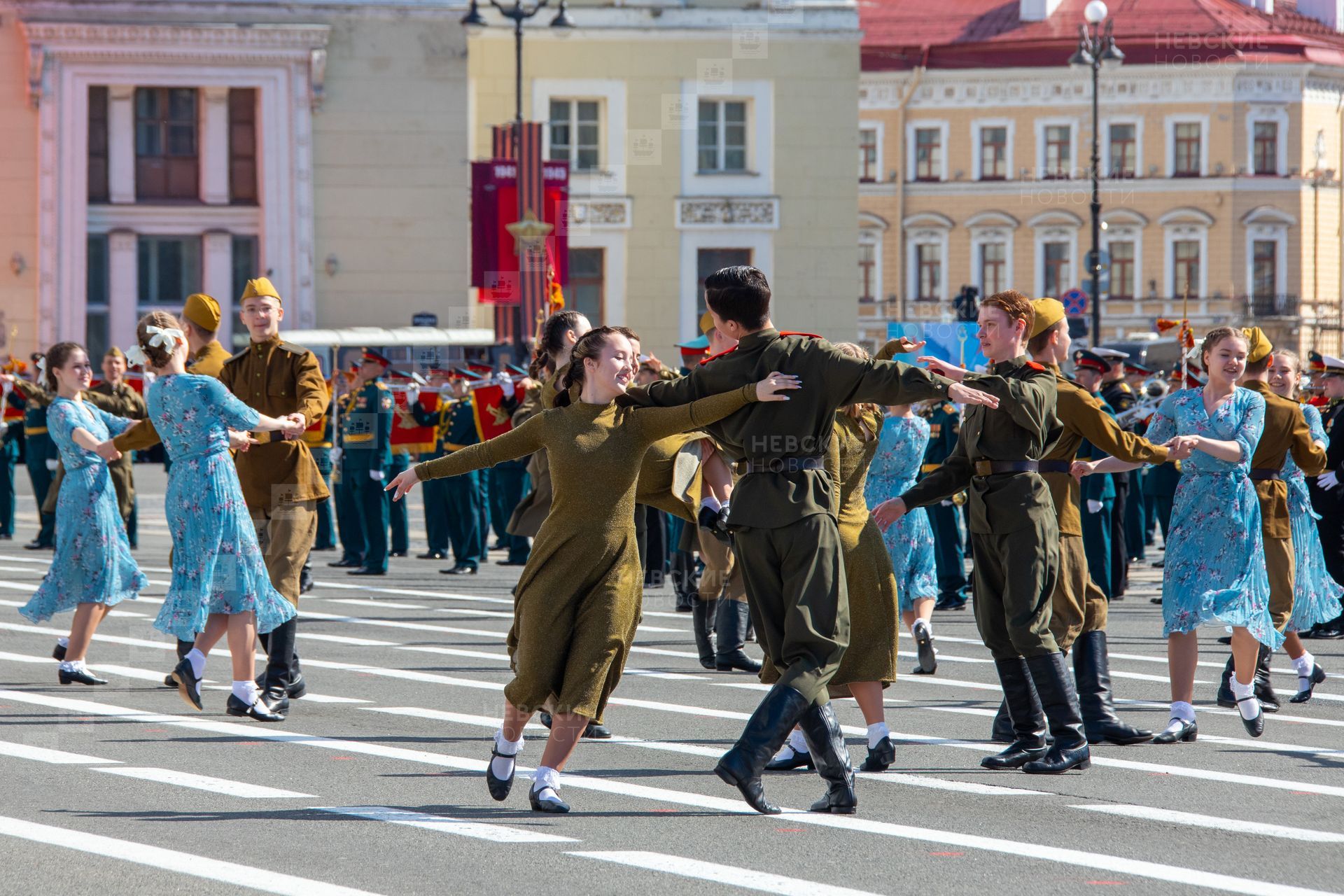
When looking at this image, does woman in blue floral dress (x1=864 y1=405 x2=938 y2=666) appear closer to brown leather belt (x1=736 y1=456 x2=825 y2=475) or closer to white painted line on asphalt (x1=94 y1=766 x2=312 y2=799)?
brown leather belt (x1=736 y1=456 x2=825 y2=475)

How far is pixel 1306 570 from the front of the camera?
1067 centimetres

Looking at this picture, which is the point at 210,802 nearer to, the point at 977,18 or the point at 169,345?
the point at 169,345

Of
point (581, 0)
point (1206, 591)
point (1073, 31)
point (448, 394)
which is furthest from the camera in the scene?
point (1073, 31)

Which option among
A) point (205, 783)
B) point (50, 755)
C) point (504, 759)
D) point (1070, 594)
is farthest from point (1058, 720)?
point (50, 755)

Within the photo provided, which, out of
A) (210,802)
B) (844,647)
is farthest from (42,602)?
(844,647)

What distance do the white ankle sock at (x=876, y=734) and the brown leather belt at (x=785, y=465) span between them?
1.33 m

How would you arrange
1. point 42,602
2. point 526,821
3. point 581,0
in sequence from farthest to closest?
point 581,0 < point 42,602 < point 526,821

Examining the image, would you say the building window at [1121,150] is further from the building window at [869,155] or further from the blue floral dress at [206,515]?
the blue floral dress at [206,515]

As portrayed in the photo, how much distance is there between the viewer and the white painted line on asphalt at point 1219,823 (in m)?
7.21

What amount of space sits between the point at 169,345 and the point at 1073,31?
197 ft

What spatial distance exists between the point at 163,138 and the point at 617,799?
36688 millimetres

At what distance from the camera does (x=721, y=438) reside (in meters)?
7.67

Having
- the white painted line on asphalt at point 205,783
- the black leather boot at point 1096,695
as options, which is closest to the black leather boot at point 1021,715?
the black leather boot at point 1096,695

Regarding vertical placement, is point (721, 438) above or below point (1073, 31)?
below
